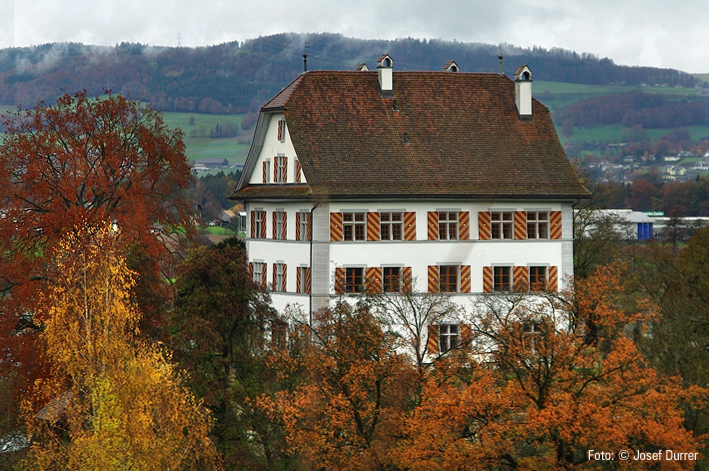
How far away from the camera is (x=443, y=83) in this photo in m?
55.1

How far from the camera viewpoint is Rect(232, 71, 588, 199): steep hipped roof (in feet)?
165

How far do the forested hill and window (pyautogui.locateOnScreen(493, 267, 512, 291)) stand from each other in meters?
51.3

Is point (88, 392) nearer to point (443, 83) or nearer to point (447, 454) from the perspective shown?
point (447, 454)

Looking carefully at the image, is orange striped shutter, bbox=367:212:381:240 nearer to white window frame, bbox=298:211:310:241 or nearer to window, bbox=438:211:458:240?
white window frame, bbox=298:211:310:241

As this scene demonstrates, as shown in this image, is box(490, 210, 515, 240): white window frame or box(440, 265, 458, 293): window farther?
box(490, 210, 515, 240): white window frame

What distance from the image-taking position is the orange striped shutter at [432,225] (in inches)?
1994

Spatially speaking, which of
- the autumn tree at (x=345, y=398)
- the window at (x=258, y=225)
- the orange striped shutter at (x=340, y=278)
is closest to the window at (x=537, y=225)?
the orange striped shutter at (x=340, y=278)

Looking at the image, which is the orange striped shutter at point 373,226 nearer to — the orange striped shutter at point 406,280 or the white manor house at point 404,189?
the white manor house at point 404,189

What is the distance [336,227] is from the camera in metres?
49.6

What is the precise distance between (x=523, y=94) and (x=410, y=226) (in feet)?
30.9

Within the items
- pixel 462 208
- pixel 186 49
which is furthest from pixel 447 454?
pixel 186 49

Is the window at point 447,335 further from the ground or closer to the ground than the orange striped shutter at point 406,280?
closer to the ground

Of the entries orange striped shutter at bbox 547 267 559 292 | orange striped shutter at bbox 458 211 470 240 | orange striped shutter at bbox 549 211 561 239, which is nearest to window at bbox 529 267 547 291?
orange striped shutter at bbox 547 267 559 292

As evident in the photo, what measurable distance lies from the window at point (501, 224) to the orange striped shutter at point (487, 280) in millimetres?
1595
